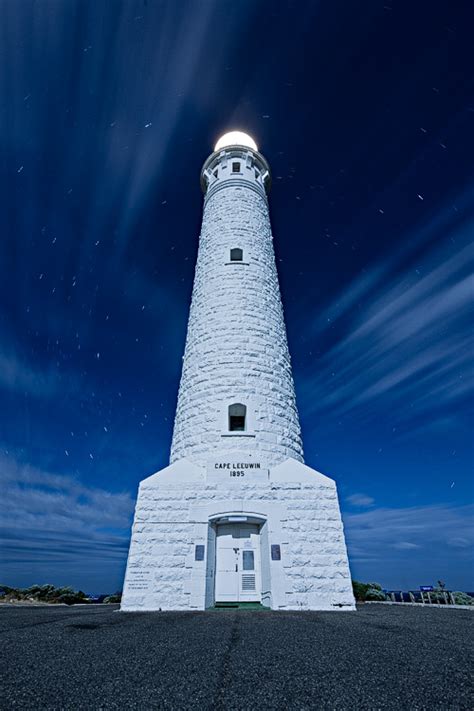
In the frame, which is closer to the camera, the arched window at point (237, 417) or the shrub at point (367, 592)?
the arched window at point (237, 417)

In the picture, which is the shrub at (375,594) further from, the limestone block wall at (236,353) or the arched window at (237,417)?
the arched window at (237,417)

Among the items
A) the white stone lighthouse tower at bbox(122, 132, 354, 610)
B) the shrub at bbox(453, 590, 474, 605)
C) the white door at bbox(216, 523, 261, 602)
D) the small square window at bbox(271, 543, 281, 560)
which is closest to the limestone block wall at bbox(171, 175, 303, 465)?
the white stone lighthouse tower at bbox(122, 132, 354, 610)

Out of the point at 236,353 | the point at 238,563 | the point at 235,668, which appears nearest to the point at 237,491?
the point at 238,563

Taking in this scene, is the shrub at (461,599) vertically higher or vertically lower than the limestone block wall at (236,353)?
lower

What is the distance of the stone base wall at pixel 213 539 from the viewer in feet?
31.2

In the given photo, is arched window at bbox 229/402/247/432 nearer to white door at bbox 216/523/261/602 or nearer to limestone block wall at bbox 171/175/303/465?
limestone block wall at bbox 171/175/303/465

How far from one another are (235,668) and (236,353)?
1037 cm

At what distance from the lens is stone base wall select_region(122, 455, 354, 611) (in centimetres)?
952

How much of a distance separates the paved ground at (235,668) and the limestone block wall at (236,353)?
6605 mm

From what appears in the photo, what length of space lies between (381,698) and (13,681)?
308cm

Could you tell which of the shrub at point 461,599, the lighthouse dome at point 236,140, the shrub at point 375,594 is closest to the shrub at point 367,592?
the shrub at point 375,594

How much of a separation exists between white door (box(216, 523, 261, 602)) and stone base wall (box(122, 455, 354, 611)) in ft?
1.59

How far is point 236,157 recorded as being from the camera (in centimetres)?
2048

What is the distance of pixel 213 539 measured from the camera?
10.6 metres
